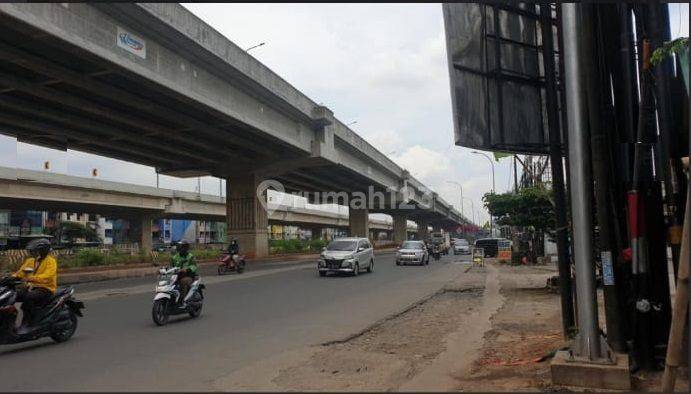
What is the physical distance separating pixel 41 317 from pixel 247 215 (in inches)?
1232

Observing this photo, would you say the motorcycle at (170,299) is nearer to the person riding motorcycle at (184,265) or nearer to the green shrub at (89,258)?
the person riding motorcycle at (184,265)

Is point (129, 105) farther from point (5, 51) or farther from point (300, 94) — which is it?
point (300, 94)

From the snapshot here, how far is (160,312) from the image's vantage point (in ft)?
36.3

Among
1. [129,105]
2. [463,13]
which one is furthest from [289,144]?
[463,13]

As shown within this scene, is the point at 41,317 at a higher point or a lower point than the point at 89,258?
lower

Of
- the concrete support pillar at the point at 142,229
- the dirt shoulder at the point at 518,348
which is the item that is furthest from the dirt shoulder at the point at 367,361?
the concrete support pillar at the point at 142,229

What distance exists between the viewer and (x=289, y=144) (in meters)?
32.5

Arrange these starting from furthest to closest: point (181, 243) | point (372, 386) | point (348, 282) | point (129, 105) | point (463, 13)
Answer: point (129, 105), point (348, 282), point (181, 243), point (463, 13), point (372, 386)

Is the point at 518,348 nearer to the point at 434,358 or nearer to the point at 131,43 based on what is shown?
the point at 434,358

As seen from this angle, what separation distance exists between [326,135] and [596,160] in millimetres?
30617

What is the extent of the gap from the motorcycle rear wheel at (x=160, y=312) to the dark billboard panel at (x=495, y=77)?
629cm

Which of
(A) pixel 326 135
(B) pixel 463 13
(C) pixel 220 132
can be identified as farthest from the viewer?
(A) pixel 326 135

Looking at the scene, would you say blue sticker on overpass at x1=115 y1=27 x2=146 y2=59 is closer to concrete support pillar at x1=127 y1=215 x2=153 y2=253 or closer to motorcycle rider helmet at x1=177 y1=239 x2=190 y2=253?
motorcycle rider helmet at x1=177 y1=239 x2=190 y2=253

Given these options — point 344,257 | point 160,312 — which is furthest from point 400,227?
point 160,312
